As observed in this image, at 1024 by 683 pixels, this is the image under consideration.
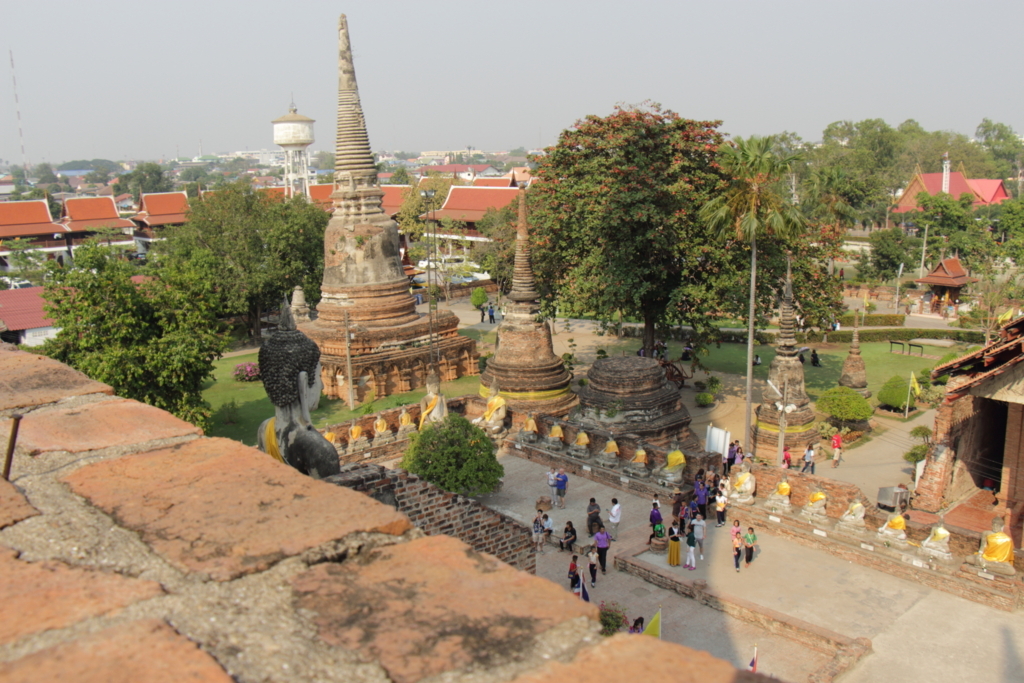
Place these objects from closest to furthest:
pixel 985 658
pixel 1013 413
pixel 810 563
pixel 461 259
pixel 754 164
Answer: pixel 985 658 → pixel 810 563 → pixel 1013 413 → pixel 754 164 → pixel 461 259

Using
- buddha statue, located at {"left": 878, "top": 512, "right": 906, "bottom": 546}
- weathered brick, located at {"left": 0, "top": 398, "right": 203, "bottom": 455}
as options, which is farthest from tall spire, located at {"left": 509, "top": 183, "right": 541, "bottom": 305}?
weathered brick, located at {"left": 0, "top": 398, "right": 203, "bottom": 455}

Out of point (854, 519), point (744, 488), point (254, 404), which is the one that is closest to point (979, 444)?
point (854, 519)

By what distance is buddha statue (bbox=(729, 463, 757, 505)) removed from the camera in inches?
677

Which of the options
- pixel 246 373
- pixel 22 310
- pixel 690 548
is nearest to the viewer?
pixel 690 548

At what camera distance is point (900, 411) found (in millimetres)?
26141

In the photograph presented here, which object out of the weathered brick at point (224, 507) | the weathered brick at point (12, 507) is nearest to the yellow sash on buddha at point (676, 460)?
the weathered brick at point (224, 507)

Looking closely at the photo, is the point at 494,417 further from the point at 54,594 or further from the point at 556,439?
the point at 54,594

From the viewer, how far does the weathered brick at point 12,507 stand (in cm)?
354

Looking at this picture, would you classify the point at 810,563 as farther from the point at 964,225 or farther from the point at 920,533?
the point at 964,225

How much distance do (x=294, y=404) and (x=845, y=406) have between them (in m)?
20.6

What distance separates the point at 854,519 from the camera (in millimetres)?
15469

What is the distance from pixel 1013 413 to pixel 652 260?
11510mm

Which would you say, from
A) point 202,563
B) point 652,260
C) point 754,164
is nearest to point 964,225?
point 652,260

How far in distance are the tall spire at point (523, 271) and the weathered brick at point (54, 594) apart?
2263 cm
